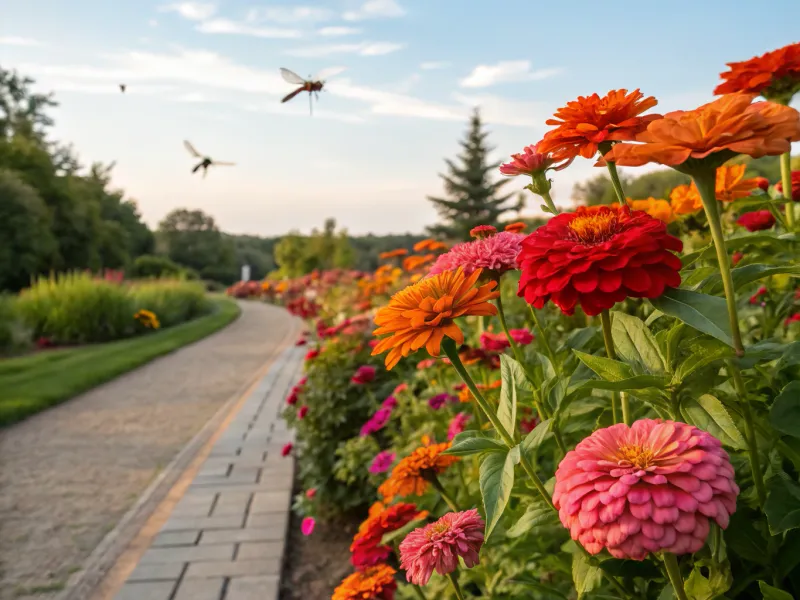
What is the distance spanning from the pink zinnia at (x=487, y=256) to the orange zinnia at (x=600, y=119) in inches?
7.4

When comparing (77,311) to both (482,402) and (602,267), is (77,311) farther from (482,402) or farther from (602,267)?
(602,267)

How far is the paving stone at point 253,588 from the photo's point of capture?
254cm

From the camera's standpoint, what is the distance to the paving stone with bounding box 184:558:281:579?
2.73 metres

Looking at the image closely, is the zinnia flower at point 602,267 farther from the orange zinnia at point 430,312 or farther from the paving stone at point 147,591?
the paving stone at point 147,591

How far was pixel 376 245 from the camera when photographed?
165ft

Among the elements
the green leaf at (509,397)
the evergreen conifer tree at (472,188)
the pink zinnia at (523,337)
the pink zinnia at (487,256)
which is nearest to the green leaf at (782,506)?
the green leaf at (509,397)

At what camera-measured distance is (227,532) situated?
3.16 m

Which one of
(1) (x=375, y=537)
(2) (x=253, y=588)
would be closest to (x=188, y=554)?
(2) (x=253, y=588)

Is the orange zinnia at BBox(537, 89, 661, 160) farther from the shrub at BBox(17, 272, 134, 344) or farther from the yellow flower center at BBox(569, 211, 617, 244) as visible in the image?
the shrub at BBox(17, 272, 134, 344)

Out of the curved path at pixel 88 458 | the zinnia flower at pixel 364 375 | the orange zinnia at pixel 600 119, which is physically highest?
the orange zinnia at pixel 600 119

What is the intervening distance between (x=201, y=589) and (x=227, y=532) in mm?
551

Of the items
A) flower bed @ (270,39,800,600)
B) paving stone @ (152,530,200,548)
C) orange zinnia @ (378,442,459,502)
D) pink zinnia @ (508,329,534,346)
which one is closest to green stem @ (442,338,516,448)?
flower bed @ (270,39,800,600)

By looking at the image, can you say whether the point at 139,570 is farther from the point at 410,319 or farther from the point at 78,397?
the point at 78,397

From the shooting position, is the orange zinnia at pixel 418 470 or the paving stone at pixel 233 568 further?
the paving stone at pixel 233 568
